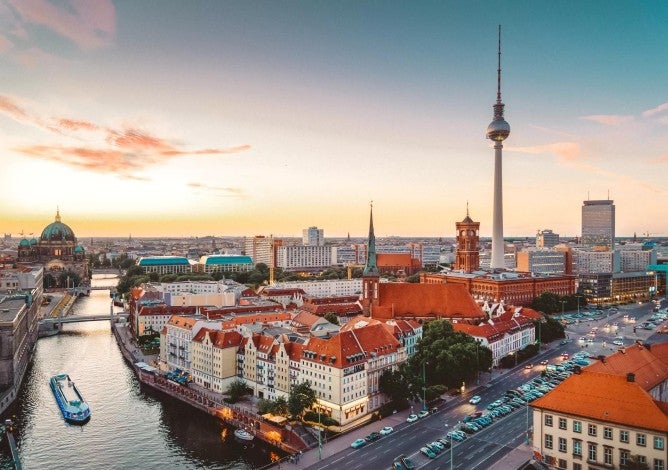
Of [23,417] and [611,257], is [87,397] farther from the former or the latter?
[611,257]

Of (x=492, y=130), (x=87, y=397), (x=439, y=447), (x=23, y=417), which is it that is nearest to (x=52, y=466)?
(x=23, y=417)

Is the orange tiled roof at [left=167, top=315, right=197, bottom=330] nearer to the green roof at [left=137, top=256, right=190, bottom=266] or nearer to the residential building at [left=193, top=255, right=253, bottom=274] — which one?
the residential building at [left=193, top=255, right=253, bottom=274]

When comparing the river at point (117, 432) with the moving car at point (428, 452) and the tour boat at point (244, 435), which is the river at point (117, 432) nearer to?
the tour boat at point (244, 435)

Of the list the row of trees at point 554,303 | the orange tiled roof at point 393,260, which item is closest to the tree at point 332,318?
the row of trees at point 554,303

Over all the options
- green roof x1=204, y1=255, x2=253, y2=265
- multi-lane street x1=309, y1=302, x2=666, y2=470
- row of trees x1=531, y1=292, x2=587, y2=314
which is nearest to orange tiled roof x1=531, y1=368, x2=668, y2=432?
multi-lane street x1=309, y1=302, x2=666, y2=470

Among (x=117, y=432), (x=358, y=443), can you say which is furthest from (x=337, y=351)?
(x=117, y=432)

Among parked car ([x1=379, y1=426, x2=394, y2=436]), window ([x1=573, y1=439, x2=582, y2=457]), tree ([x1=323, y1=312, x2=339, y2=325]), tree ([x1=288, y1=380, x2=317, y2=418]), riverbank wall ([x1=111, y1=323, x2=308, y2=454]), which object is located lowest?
riverbank wall ([x1=111, y1=323, x2=308, y2=454])
